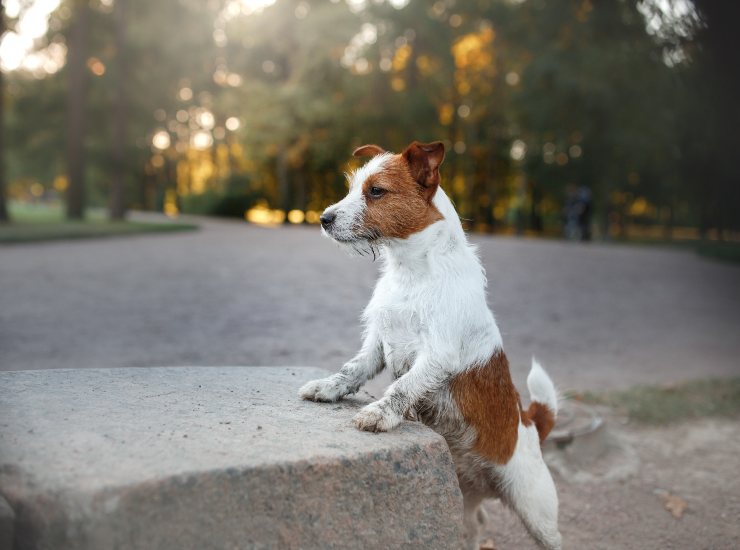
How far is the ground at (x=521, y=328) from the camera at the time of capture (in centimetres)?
459

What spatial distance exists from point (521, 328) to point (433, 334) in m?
6.66

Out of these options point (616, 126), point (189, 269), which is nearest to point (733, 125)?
point (189, 269)

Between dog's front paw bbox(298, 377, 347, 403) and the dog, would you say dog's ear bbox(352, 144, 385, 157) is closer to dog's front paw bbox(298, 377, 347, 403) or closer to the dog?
the dog

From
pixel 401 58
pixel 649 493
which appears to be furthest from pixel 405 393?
pixel 401 58

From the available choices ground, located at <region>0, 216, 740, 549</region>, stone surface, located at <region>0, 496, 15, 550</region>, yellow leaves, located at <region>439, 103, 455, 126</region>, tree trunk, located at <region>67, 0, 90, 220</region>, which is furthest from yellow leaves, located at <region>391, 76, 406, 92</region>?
stone surface, located at <region>0, 496, 15, 550</region>

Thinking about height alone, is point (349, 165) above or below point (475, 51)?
below

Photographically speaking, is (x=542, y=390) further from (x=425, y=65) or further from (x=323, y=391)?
(x=425, y=65)

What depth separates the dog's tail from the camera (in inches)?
136

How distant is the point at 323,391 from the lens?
3062mm

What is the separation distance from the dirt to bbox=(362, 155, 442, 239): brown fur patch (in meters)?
2.29

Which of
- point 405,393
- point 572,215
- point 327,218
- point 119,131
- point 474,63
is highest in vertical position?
point 474,63

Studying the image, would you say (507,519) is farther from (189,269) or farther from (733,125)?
(189,269)

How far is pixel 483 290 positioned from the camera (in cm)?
295

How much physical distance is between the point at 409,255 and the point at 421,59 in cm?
3266
